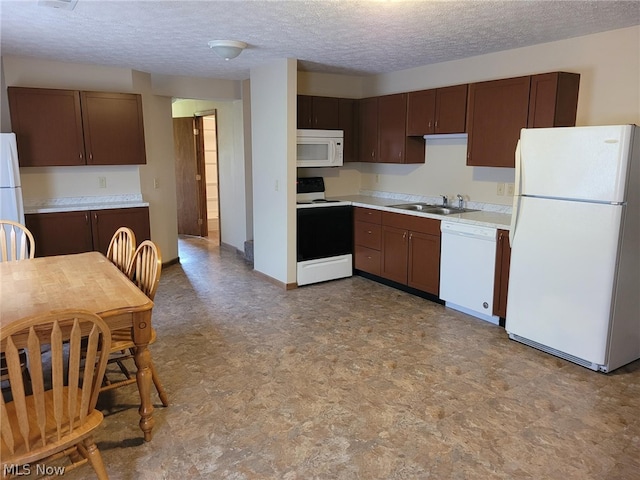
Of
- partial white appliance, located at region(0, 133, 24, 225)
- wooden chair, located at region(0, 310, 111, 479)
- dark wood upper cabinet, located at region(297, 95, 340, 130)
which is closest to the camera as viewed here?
wooden chair, located at region(0, 310, 111, 479)

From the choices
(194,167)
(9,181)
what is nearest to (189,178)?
(194,167)

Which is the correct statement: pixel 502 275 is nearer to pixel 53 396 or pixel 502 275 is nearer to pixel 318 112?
pixel 318 112

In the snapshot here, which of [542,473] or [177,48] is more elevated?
[177,48]

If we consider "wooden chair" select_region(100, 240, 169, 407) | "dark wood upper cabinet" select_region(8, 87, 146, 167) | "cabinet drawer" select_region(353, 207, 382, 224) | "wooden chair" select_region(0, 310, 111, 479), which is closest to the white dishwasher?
"cabinet drawer" select_region(353, 207, 382, 224)

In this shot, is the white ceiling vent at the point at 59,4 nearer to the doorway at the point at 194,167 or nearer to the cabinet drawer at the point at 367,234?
the cabinet drawer at the point at 367,234

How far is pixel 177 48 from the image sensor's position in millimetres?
3941

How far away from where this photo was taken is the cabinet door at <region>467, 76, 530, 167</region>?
12.4 feet

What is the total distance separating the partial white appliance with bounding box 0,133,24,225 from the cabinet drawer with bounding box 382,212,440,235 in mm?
3387

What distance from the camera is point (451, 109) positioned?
4398mm

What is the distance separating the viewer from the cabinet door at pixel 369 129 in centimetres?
526

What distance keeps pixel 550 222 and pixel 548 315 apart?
0.66m

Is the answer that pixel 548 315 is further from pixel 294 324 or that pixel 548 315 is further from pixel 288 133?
pixel 288 133

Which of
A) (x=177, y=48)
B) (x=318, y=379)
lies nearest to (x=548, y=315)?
(x=318, y=379)

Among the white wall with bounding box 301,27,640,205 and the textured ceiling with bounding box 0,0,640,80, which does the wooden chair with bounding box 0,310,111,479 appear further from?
the white wall with bounding box 301,27,640,205
